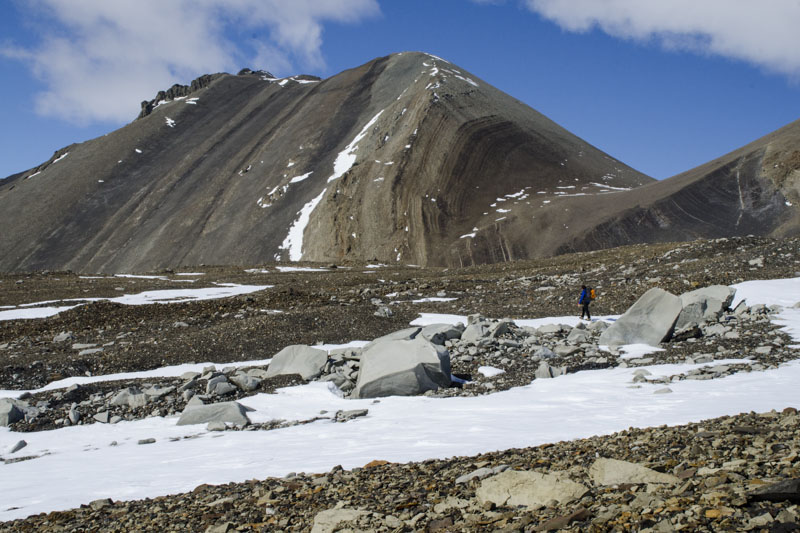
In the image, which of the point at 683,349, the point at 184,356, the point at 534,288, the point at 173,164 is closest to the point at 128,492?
the point at 184,356

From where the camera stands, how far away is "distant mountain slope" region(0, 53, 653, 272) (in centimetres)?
5269

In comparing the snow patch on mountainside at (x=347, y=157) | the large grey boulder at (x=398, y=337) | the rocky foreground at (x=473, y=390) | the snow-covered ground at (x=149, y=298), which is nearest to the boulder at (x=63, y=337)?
the rocky foreground at (x=473, y=390)

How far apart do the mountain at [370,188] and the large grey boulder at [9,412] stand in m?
37.8

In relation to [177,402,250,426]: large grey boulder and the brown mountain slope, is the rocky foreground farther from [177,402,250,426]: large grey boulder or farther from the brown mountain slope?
the brown mountain slope

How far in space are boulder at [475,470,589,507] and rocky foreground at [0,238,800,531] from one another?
2cm

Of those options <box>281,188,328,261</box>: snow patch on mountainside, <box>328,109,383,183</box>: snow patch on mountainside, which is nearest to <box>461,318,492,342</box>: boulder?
<box>281,188,328,261</box>: snow patch on mountainside

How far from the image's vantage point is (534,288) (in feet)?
74.5

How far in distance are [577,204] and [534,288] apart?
27.8 meters

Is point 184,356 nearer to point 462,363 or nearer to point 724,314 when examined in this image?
point 462,363

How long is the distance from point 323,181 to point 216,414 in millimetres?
54897

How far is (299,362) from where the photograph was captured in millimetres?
12078

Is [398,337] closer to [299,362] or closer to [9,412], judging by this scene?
[299,362]

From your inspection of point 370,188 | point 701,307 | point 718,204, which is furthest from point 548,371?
point 370,188

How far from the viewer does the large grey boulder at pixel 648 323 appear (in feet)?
40.2
